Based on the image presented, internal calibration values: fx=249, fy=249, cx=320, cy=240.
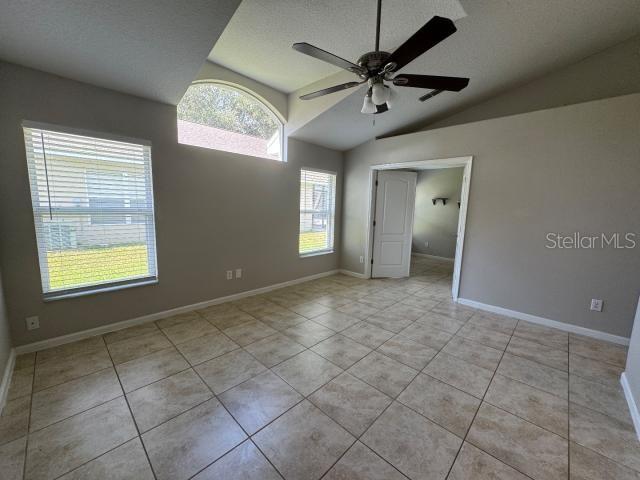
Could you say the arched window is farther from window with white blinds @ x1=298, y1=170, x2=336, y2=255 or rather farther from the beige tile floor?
the beige tile floor

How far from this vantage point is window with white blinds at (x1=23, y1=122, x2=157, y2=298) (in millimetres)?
2195

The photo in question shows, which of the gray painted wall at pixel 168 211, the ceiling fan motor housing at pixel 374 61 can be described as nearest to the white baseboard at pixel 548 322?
the gray painted wall at pixel 168 211

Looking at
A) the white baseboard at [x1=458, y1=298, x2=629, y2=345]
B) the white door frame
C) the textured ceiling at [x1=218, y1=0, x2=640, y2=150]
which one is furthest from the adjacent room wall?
the textured ceiling at [x1=218, y1=0, x2=640, y2=150]

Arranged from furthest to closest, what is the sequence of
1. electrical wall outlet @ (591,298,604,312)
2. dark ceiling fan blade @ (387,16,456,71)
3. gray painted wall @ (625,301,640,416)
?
electrical wall outlet @ (591,298,604,312), gray painted wall @ (625,301,640,416), dark ceiling fan blade @ (387,16,456,71)

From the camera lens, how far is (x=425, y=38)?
134 cm

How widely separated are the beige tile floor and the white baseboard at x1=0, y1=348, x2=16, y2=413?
3 cm

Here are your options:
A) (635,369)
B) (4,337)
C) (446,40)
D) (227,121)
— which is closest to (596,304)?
(635,369)

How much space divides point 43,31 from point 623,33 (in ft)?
17.1

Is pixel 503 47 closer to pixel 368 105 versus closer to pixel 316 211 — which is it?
pixel 368 105

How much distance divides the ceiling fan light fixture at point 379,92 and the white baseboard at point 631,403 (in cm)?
265

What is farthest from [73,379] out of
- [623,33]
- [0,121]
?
[623,33]

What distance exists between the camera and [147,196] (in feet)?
8.95

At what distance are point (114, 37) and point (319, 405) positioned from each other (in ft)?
9.94

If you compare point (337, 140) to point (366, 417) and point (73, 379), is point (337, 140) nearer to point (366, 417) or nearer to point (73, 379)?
point (366, 417)
